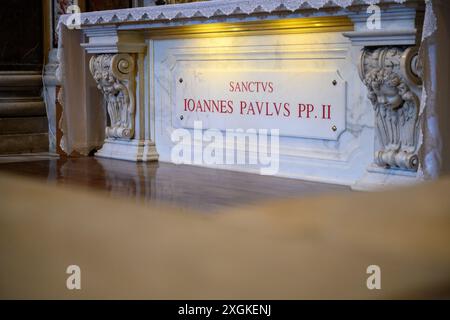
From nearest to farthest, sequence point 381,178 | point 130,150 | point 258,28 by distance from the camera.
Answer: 1. point 381,178
2. point 258,28
3. point 130,150

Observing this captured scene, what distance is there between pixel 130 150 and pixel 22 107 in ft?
5.76

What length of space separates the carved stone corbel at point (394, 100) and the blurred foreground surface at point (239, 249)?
359 centimetres

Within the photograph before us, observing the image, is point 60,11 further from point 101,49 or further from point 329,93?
point 329,93

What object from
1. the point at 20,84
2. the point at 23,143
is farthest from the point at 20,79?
the point at 23,143

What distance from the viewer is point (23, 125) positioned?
25.2ft

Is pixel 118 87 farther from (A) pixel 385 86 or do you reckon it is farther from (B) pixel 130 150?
(A) pixel 385 86

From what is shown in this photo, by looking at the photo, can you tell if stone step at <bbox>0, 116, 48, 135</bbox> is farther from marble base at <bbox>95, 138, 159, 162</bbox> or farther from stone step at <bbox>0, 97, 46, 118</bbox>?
marble base at <bbox>95, 138, 159, 162</bbox>

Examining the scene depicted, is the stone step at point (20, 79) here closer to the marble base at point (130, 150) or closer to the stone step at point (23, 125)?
the stone step at point (23, 125)

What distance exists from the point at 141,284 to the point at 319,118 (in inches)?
176

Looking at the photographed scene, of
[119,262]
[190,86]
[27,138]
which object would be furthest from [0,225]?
[27,138]

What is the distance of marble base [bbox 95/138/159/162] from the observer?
633 cm

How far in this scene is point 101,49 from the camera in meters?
6.38

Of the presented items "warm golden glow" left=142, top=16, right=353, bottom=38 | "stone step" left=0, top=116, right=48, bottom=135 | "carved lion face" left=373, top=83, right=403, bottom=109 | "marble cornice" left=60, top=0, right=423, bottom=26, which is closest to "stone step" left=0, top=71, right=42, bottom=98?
"stone step" left=0, top=116, right=48, bottom=135

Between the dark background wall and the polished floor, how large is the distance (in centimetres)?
151
